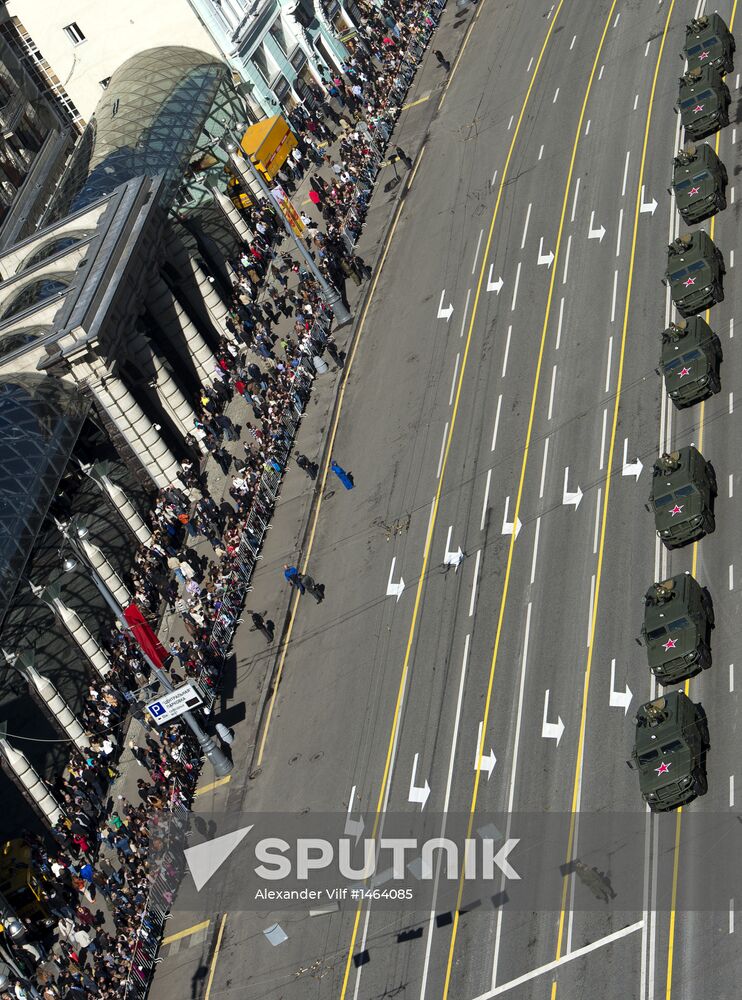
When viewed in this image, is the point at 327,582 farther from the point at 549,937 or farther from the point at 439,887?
the point at 549,937

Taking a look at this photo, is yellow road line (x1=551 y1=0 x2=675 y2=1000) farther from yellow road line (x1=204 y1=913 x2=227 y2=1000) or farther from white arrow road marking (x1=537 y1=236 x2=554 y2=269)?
yellow road line (x1=204 y1=913 x2=227 y2=1000)

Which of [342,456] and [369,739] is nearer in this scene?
[369,739]

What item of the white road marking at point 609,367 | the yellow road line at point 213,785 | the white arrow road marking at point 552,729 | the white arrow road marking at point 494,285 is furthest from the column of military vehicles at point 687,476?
the yellow road line at point 213,785

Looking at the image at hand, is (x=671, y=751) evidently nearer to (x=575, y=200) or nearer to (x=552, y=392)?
(x=552, y=392)

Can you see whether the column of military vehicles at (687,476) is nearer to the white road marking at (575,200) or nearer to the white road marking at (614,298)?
the white road marking at (614,298)

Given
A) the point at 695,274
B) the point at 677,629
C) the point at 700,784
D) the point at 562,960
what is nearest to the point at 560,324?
the point at 695,274

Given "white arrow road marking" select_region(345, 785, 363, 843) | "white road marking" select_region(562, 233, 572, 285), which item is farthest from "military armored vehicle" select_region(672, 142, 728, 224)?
"white arrow road marking" select_region(345, 785, 363, 843)

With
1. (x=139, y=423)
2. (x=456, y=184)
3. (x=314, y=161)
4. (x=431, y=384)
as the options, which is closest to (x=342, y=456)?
(x=431, y=384)
